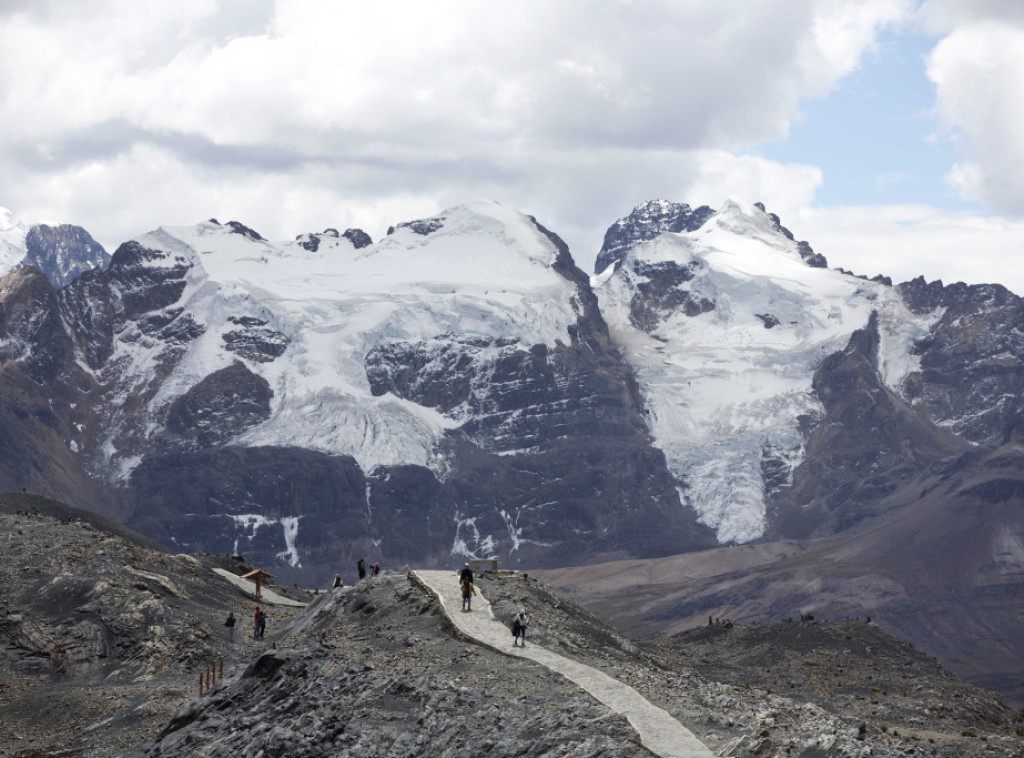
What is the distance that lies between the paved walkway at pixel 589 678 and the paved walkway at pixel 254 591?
34.9 m

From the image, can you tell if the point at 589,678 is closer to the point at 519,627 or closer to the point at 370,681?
the point at 519,627

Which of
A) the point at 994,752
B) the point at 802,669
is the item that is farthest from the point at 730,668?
the point at 994,752

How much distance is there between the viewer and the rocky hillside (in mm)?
57969

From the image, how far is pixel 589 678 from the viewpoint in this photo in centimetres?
6450

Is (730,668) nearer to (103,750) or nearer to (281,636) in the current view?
(281,636)

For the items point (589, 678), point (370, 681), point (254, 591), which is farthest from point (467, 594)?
point (254, 591)

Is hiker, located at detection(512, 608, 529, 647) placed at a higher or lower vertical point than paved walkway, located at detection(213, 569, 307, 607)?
lower

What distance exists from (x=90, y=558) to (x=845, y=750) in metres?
62.2

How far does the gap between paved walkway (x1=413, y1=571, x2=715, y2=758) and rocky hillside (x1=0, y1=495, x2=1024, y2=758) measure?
2.26 feet

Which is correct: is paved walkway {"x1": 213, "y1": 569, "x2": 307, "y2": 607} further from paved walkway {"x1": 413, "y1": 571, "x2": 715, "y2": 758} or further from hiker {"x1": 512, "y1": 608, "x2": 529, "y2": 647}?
hiker {"x1": 512, "y1": 608, "x2": 529, "y2": 647}

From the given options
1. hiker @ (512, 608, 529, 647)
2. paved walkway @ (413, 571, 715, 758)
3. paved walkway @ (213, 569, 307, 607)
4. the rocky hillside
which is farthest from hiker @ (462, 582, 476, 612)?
paved walkway @ (213, 569, 307, 607)

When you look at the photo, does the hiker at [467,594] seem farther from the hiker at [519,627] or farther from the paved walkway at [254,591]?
the paved walkway at [254,591]

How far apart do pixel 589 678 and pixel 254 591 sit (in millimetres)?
64148

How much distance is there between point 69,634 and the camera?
90.5 metres
